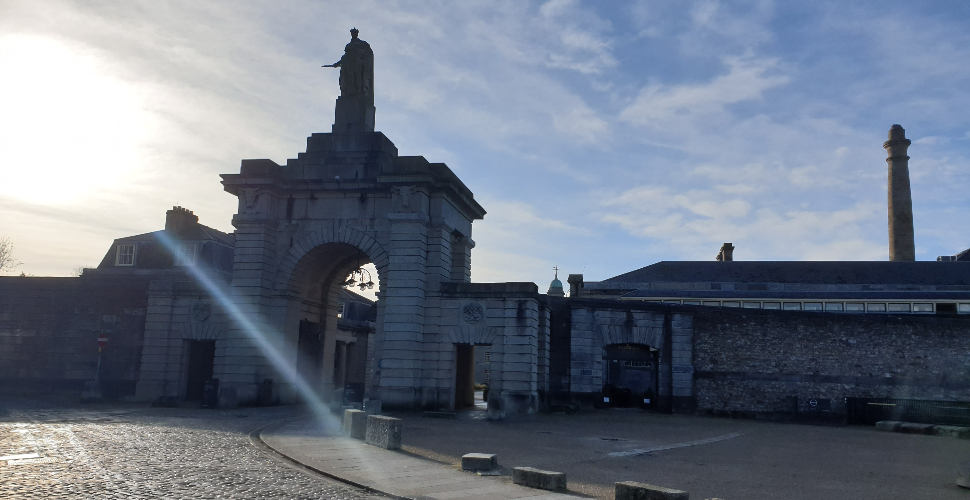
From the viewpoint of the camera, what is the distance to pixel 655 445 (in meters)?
15.2

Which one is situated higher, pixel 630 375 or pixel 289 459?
pixel 630 375

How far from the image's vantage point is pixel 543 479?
9.30 metres

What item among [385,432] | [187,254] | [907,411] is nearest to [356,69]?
[187,254]

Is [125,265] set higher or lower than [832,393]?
higher

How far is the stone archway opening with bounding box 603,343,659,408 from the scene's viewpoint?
93.0ft

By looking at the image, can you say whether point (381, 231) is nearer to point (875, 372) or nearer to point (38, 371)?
point (38, 371)

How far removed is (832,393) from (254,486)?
908 inches

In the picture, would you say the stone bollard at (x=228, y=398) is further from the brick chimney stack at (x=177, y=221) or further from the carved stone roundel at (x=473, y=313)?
the brick chimney stack at (x=177, y=221)

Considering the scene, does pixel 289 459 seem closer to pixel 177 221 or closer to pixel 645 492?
pixel 645 492

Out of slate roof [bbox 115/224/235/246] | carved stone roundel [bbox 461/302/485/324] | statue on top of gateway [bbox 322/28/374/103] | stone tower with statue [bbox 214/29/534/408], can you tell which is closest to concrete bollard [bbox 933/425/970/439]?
stone tower with statue [bbox 214/29/534/408]

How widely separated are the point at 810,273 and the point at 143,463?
4473 cm

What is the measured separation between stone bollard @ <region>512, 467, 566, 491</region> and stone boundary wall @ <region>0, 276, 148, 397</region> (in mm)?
22541

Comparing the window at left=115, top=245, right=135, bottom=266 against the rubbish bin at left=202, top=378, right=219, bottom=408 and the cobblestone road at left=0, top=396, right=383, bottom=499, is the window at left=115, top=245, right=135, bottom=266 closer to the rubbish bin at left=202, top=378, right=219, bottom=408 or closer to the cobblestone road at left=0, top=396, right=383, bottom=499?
the rubbish bin at left=202, top=378, right=219, bottom=408

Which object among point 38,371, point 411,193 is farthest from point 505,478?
point 38,371
